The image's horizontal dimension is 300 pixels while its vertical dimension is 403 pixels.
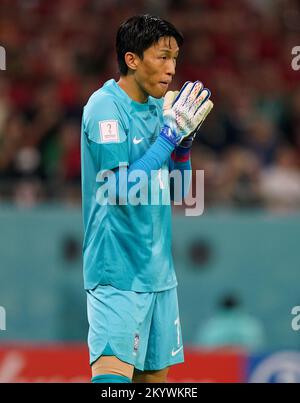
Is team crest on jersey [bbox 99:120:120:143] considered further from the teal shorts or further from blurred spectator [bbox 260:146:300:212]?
blurred spectator [bbox 260:146:300:212]

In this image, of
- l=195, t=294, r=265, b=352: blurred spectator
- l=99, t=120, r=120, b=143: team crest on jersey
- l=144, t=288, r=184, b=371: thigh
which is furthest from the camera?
l=195, t=294, r=265, b=352: blurred spectator

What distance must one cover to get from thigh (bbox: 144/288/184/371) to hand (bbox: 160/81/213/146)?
0.72m

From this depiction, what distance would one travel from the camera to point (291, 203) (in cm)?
988

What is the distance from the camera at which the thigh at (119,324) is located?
4633 mm

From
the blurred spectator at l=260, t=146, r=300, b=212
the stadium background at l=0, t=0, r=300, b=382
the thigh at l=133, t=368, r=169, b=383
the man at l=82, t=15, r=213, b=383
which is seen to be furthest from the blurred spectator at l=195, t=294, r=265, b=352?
the man at l=82, t=15, r=213, b=383

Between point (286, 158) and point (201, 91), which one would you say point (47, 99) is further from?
point (201, 91)

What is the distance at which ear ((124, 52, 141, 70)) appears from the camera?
15.6 ft

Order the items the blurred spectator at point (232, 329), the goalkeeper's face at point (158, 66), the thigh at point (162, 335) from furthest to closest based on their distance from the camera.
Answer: the blurred spectator at point (232, 329)
the thigh at point (162, 335)
the goalkeeper's face at point (158, 66)

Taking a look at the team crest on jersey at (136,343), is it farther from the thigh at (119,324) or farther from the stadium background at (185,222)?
the stadium background at (185,222)

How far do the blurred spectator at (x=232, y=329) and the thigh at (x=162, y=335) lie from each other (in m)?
4.48

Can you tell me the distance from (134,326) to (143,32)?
129 cm

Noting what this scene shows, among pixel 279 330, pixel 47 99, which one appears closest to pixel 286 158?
pixel 279 330

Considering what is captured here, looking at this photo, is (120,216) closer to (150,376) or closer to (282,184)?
(150,376)

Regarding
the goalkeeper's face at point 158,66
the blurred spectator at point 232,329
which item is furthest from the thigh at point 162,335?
the blurred spectator at point 232,329
